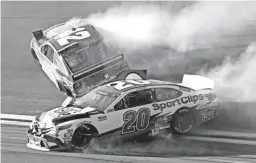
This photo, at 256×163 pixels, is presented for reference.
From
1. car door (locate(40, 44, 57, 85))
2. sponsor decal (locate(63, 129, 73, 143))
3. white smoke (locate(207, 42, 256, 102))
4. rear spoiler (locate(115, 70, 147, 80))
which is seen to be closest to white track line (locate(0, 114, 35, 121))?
car door (locate(40, 44, 57, 85))

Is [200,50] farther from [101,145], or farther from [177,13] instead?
[101,145]

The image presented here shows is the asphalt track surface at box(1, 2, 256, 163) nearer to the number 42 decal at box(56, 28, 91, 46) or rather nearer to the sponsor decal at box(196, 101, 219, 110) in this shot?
the sponsor decal at box(196, 101, 219, 110)

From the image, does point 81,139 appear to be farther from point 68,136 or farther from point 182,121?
point 182,121

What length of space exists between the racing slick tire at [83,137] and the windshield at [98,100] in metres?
0.51

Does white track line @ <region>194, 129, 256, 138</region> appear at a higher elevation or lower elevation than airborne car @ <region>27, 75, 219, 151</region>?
lower

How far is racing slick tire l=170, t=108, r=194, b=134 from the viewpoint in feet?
39.3

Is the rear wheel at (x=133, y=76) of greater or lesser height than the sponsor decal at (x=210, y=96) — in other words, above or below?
above

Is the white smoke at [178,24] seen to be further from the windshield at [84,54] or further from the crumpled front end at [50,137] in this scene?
the crumpled front end at [50,137]

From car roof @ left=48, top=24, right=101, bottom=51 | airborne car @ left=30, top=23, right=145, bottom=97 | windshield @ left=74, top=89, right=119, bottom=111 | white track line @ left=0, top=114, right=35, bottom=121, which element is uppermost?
car roof @ left=48, top=24, right=101, bottom=51

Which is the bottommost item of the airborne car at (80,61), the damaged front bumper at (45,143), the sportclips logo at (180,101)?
the damaged front bumper at (45,143)

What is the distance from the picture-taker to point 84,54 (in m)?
14.4

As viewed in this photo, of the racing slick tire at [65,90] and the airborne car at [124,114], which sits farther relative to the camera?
the racing slick tire at [65,90]

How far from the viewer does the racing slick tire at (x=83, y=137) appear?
11.2m

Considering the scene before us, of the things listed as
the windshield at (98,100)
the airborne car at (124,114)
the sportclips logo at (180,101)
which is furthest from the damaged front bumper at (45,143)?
the sportclips logo at (180,101)
